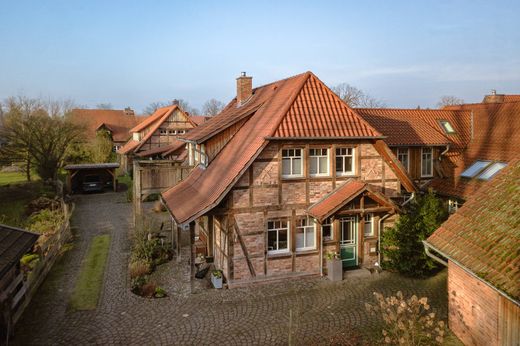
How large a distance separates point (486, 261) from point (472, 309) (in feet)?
6.18

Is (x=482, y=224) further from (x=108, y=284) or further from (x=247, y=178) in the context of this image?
(x=108, y=284)

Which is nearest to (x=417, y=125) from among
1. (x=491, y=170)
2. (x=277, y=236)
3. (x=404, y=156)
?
(x=404, y=156)

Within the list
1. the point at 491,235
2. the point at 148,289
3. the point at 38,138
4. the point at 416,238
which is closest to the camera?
the point at 491,235

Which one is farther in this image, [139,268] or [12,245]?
[139,268]

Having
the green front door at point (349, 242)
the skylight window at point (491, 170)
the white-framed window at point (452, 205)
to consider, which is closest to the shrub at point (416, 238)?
the green front door at point (349, 242)

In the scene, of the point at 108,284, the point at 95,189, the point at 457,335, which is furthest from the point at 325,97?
the point at 95,189

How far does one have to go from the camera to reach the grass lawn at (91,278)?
547 inches

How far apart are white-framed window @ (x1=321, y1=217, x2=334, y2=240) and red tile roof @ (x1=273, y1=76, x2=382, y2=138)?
3.24 meters

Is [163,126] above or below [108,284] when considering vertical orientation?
above

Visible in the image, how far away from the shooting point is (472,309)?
1027 centimetres

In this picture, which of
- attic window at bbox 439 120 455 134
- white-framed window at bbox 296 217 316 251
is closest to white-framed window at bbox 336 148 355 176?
white-framed window at bbox 296 217 316 251

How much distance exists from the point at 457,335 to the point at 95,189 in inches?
1230

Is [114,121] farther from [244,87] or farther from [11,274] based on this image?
[11,274]

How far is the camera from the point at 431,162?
19.9m
